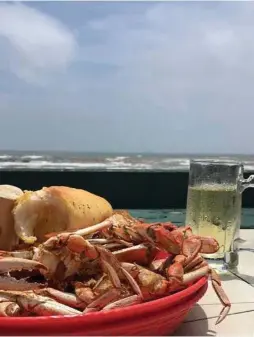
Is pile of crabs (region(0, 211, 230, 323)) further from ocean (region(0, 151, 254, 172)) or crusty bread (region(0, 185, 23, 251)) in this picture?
ocean (region(0, 151, 254, 172))

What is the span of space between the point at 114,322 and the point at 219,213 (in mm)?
538

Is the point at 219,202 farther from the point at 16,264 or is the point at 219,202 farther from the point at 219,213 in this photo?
the point at 16,264

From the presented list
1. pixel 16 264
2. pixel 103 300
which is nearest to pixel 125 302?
pixel 103 300

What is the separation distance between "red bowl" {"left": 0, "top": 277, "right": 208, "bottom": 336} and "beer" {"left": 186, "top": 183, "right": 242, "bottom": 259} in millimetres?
429

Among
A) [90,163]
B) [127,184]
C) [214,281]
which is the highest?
[214,281]

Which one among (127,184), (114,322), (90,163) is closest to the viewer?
(114,322)

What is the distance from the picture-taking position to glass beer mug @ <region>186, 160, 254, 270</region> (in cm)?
104

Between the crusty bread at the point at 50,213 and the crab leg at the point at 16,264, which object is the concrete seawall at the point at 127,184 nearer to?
the crusty bread at the point at 50,213

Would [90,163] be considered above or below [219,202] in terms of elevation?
below

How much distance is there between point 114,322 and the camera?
0.55 meters

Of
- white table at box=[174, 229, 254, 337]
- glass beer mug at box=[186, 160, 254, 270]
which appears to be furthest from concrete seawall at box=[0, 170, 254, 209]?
white table at box=[174, 229, 254, 337]

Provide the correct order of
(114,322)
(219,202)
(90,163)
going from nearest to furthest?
1. (114,322)
2. (219,202)
3. (90,163)

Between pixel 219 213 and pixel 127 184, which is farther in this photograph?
pixel 127 184

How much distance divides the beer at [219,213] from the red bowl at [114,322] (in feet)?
1.41
